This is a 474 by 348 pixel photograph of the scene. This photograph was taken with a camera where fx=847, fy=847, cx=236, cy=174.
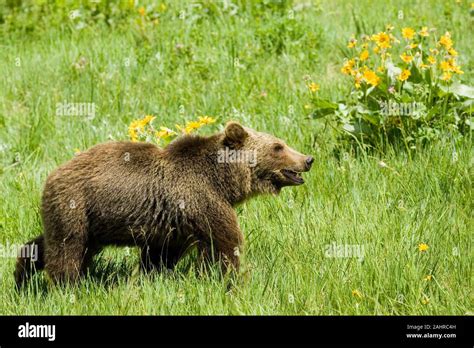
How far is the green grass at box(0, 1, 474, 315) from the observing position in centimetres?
509

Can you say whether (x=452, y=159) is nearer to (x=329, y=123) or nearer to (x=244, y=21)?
(x=329, y=123)

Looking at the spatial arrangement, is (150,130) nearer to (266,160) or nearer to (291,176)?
(266,160)

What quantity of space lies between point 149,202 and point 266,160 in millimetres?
947

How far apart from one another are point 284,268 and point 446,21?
5770 millimetres

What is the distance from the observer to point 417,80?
7254 millimetres

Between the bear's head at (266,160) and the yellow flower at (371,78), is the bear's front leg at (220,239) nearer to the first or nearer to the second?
the bear's head at (266,160)

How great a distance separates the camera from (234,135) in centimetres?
588

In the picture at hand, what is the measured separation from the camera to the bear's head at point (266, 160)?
593 centimetres

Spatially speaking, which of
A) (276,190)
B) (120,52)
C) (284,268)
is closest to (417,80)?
(276,190)

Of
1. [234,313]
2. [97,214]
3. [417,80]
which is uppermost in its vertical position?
[417,80]

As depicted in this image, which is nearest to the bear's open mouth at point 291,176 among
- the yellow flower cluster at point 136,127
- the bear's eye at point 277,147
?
the bear's eye at point 277,147

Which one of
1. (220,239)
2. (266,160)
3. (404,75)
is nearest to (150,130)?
(266,160)

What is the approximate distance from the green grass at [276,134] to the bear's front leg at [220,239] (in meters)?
0.15

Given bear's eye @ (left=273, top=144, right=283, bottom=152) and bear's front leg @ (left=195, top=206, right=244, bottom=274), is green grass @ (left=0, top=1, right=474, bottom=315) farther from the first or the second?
bear's eye @ (left=273, top=144, right=283, bottom=152)
